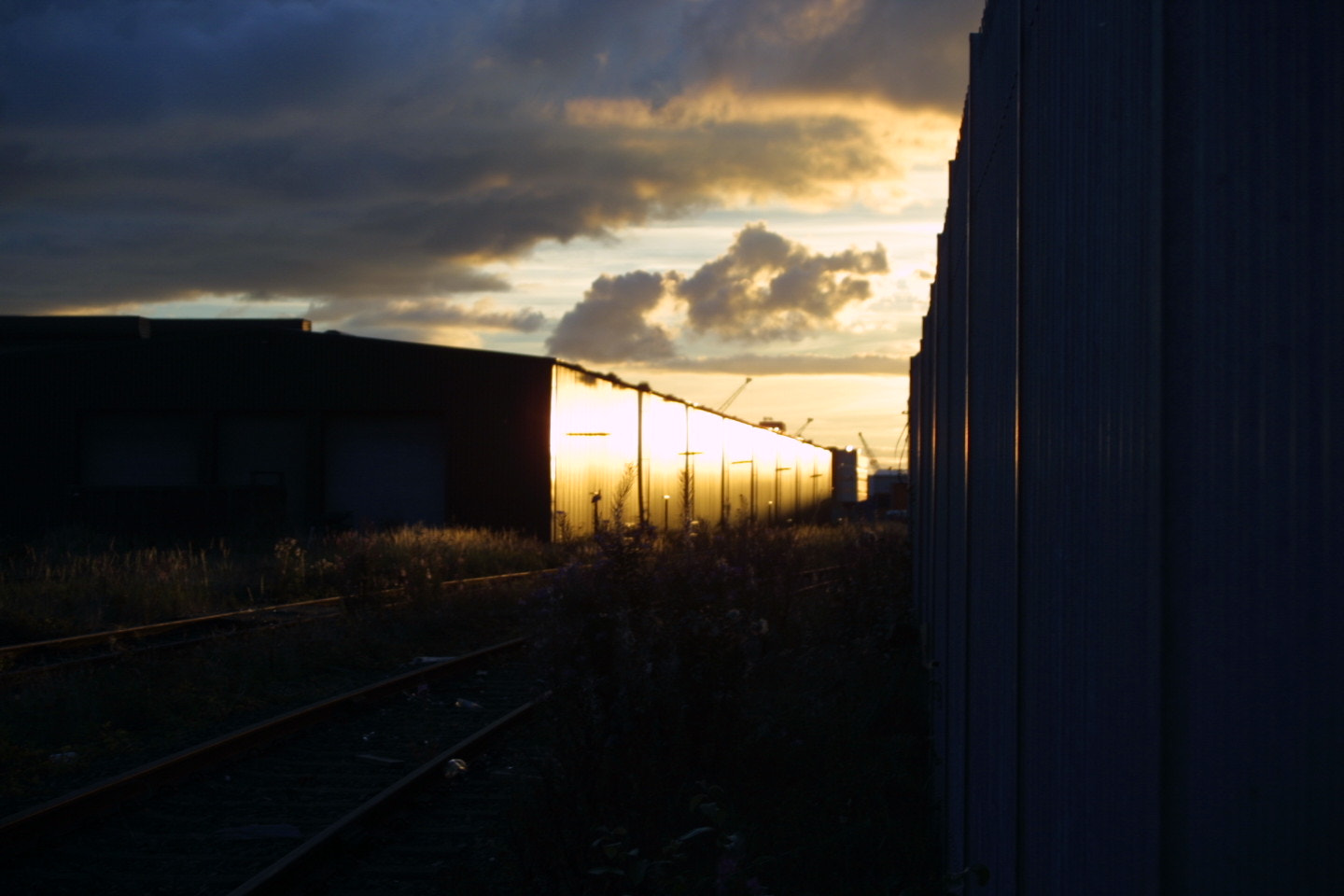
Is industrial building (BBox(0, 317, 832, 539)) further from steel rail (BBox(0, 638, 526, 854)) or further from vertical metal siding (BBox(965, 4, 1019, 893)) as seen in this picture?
vertical metal siding (BBox(965, 4, 1019, 893))

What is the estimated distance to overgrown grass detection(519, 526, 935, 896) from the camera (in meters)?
5.52

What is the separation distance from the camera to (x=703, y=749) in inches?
283

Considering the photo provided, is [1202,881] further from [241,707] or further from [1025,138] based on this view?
[241,707]

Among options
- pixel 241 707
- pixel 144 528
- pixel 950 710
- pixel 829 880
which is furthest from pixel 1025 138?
pixel 144 528

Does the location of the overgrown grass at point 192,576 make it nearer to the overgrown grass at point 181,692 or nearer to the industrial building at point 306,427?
the overgrown grass at point 181,692

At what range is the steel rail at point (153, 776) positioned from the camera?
6.33 m

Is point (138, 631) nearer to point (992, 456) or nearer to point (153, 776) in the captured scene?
point (153, 776)

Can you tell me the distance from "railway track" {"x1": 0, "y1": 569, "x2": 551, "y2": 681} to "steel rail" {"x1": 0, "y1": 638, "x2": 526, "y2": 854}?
279 centimetres

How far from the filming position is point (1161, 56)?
4.70ft

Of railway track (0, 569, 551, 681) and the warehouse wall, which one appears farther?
the warehouse wall

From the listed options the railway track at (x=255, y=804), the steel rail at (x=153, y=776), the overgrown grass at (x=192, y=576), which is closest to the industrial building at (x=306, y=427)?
the overgrown grass at (x=192, y=576)

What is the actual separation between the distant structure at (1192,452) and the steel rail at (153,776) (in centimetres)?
599

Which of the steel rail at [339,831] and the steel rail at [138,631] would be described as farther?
the steel rail at [138,631]

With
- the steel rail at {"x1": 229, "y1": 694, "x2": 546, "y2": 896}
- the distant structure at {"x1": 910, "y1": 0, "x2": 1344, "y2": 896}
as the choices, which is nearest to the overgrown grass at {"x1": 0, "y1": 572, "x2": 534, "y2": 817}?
the steel rail at {"x1": 229, "y1": 694, "x2": 546, "y2": 896}
